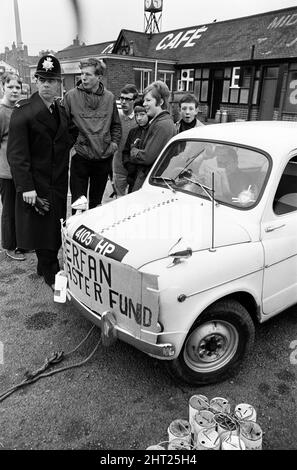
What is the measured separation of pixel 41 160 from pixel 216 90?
21876mm

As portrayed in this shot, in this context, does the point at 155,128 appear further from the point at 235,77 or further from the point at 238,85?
the point at 235,77

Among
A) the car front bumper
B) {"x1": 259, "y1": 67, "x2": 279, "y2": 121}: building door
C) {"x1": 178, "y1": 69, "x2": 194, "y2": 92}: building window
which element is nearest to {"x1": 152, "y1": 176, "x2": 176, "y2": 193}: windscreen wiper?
the car front bumper

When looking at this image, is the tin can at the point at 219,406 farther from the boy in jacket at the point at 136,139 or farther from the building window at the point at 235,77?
the building window at the point at 235,77

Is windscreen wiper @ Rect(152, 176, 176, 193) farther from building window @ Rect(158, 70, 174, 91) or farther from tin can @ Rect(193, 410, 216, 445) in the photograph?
building window @ Rect(158, 70, 174, 91)

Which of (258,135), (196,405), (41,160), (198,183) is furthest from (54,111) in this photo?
(196,405)

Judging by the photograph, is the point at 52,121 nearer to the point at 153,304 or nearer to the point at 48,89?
the point at 48,89

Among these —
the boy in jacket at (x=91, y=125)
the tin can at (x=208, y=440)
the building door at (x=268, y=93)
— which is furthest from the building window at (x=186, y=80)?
the tin can at (x=208, y=440)

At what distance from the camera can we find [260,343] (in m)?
3.33

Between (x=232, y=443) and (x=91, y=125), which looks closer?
(x=232, y=443)

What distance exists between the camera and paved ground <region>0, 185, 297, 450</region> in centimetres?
239

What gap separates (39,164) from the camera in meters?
3.57

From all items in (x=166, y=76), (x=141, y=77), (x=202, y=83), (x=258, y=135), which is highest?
(x=166, y=76)

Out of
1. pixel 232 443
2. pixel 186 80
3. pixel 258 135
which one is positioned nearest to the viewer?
pixel 232 443

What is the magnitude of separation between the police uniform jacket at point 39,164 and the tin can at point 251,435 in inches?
98.6
